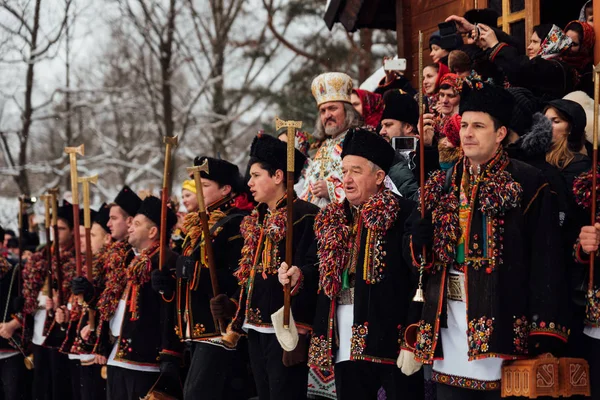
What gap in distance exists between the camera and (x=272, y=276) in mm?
6777

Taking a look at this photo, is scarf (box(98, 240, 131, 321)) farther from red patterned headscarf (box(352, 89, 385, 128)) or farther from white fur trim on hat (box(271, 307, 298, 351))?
white fur trim on hat (box(271, 307, 298, 351))

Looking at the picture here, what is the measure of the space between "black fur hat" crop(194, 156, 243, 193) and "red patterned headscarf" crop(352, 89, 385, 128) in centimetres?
160

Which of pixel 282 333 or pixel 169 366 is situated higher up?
pixel 282 333

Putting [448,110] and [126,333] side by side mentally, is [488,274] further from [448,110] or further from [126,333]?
[126,333]

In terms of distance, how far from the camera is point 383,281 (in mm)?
5711

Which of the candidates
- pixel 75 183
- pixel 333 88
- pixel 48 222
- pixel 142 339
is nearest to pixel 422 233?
pixel 333 88

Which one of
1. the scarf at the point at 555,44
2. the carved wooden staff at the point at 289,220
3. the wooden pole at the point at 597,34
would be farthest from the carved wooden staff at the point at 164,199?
the wooden pole at the point at 597,34

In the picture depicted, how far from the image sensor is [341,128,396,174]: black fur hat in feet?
20.1

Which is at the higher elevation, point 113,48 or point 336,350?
point 113,48

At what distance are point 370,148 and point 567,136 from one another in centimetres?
121

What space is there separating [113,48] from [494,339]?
78.7ft

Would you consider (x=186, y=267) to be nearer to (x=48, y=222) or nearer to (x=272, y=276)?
(x=272, y=276)

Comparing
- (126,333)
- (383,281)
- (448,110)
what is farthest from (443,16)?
(383,281)

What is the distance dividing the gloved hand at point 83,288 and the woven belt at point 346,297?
11.6ft
